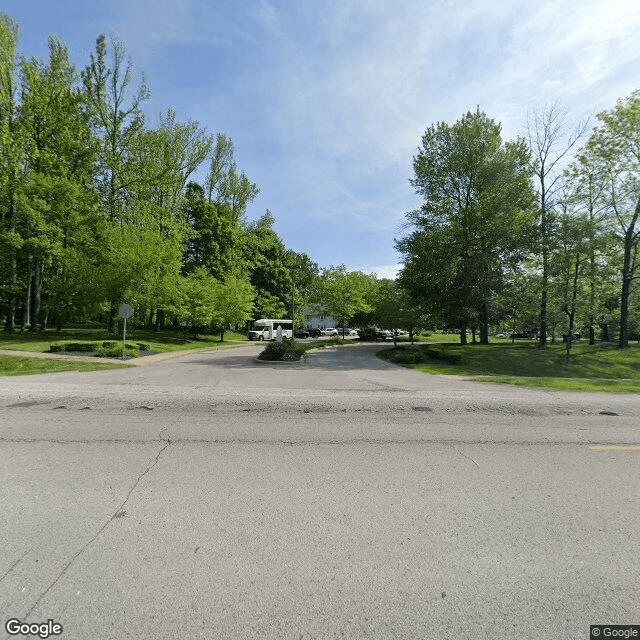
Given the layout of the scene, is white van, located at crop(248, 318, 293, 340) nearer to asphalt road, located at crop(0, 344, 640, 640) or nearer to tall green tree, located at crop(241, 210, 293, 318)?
tall green tree, located at crop(241, 210, 293, 318)

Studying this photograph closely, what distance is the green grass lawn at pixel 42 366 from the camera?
14053 millimetres

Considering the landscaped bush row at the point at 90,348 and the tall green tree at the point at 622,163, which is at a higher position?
the tall green tree at the point at 622,163

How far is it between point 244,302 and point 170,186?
15455mm

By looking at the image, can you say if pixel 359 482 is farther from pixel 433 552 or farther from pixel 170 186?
pixel 170 186

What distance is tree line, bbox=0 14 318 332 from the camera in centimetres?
2711

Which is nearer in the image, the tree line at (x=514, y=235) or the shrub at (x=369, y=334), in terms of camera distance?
the tree line at (x=514, y=235)

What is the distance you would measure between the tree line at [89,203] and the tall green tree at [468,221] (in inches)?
713

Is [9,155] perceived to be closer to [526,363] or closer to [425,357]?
[425,357]

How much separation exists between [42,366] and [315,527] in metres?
16.7

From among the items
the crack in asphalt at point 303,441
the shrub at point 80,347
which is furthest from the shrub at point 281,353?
the crack in asphalt at point 303,441

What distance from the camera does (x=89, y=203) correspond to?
31078 mm

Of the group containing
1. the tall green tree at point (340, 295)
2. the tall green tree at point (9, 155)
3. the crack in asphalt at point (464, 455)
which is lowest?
the crack in asphalt at point (464, 455)

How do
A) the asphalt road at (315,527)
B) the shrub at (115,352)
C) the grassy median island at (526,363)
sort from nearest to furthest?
the asphalt road at (315,527), the grassy median island at (526,363), the shrub at (115,352)

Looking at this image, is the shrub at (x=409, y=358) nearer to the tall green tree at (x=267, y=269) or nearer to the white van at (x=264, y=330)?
the white van at (x=264, y=330)
